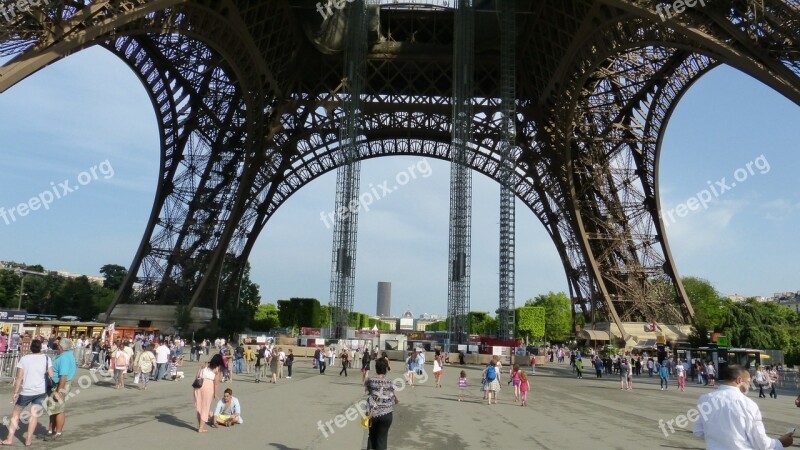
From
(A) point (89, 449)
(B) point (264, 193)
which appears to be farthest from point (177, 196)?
(A) point (89, 449)

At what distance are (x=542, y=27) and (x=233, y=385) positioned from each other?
31.9m

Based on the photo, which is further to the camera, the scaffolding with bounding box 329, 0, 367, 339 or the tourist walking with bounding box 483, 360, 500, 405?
the scaffolding with bounding box 329, 0, 367, 339

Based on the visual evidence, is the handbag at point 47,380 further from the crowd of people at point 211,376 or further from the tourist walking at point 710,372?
the tourist walking at point 710,372

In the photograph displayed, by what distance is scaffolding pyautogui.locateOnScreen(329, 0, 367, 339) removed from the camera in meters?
45.7

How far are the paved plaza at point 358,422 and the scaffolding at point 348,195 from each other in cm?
2279

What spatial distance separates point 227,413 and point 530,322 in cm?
8368

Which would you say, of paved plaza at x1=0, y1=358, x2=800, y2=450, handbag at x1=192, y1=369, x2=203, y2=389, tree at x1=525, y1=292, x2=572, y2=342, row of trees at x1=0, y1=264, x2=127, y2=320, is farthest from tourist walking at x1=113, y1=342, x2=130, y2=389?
tree at x1=525, y1=292, x2=572, y2=342

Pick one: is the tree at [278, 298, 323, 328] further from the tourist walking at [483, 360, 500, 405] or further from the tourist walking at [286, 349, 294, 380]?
the tourist walking at [483, 360, 500, 405]

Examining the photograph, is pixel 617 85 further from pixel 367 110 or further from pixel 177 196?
pixel 177 196

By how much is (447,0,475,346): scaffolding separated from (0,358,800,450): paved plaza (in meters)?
23.8

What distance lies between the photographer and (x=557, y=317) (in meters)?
111

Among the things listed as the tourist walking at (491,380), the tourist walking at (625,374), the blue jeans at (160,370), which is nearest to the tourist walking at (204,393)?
the tourist walking at (491,380)

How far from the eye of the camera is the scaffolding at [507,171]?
44312 millimetres

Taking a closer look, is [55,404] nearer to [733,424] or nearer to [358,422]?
[358,422]
